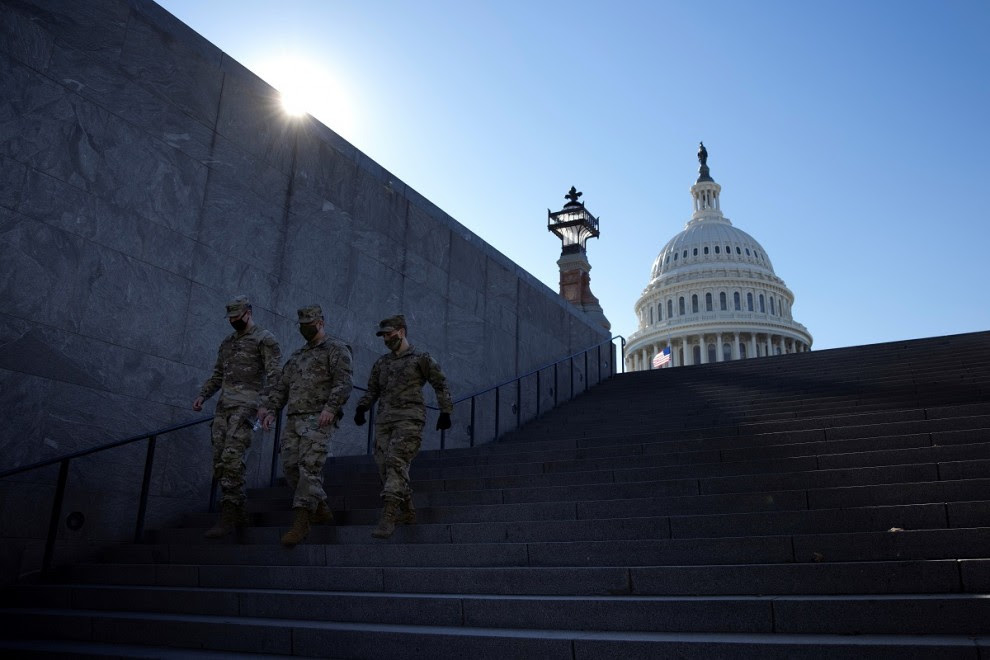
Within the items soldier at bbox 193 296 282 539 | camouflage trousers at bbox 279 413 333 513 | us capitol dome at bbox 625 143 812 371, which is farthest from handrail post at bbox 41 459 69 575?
us capitol dome at bbox 625 143 812 371

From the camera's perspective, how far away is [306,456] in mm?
6383

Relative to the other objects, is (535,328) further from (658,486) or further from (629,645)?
(629,645)

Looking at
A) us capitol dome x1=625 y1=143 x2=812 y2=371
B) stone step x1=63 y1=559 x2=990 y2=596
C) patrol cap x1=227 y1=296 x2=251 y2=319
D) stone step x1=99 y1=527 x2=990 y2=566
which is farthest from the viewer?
us capitol dome x1=625 y1=143 x2=812 y2=371

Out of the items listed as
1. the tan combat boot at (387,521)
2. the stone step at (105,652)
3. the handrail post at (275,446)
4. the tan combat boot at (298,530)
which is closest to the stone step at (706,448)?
the handrail post at (275,446)

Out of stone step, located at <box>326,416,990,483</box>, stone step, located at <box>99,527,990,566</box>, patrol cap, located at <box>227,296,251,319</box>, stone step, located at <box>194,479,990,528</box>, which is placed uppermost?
patrol cap, located at <box>227,296,251,319</box>

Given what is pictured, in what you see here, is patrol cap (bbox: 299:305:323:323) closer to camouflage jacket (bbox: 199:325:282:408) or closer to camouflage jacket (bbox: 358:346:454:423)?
camouflage jacket (bbox: 199:325:282:408)

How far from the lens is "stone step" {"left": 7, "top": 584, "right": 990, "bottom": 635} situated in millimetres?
4059

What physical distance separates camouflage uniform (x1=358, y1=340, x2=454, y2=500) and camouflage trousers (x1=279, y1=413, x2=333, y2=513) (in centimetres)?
43

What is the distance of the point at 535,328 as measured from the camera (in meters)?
17.1

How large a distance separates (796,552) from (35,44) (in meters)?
8.25

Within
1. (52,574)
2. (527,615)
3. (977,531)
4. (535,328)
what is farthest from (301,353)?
(535,328)

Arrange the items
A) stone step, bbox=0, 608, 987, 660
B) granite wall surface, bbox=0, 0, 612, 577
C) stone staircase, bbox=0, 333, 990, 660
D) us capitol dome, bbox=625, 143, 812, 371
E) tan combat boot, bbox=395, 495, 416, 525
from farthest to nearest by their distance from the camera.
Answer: us capitol dome, bbox=625, 143, 812, 371
granite wall surface, bbox=0, 0, 612, 577
tan combat boot, bbox=395, 495, 416, 525
stone staircase, bbox=0, 333, 990, 660
stone step, bbox=0, 608, 987, 660

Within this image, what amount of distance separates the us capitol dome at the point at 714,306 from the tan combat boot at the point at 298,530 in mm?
83068

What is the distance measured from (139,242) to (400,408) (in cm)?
406
